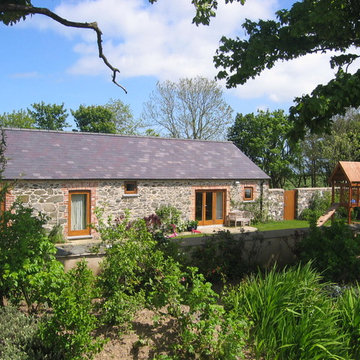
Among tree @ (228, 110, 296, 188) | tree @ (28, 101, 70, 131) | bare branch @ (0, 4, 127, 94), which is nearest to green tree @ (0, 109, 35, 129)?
tree @ (28, 101, 70, 131)

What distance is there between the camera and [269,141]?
97.8ft

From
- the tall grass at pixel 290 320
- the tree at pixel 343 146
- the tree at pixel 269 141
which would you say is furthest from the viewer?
the tree at pixel 269 141

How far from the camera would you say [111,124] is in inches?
1774

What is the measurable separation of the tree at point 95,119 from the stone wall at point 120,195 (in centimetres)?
2851

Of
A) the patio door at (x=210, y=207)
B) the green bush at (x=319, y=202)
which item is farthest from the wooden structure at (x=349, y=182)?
the patio door at (x=210, y=207)

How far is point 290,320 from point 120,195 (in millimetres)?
13349

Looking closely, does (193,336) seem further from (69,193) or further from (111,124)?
(111,124)

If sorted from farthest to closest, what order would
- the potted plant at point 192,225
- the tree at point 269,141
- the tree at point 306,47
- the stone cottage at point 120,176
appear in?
the tree at point 269,141, the potted plant at point 192,225, the stone cottage at point 120,176, the tree at point 306,47

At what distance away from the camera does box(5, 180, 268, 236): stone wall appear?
49.3ft

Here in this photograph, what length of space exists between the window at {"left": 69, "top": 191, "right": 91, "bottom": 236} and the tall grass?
12164 mm

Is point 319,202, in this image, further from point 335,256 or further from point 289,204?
point 335,256

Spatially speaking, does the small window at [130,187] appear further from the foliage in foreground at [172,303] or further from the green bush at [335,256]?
the foliage in foreground at [172,303]

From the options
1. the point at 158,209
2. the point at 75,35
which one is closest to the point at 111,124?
the point at 158,209

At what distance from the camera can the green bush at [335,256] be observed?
633cm
